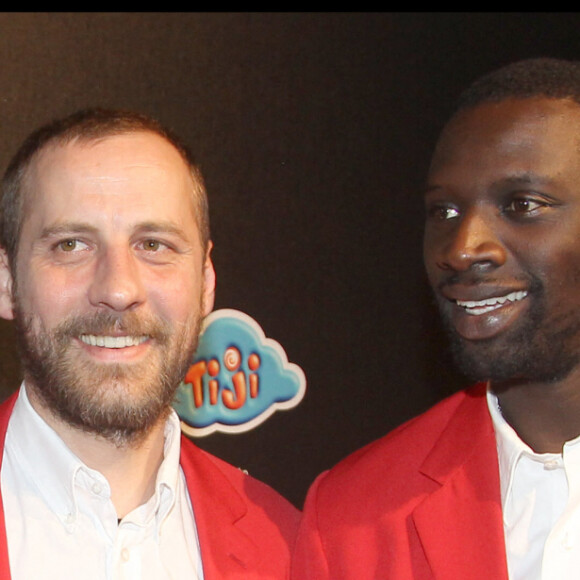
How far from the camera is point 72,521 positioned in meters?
1.46

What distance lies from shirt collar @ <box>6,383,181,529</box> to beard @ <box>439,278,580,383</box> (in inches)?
22.1

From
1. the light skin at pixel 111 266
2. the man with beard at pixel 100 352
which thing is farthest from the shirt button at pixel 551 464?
the light skin at pixel 111 266

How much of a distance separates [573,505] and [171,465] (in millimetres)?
673

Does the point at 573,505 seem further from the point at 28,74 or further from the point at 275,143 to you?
the point at 28,74

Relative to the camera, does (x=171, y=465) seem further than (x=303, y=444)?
No

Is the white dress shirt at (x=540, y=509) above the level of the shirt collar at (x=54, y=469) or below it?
below

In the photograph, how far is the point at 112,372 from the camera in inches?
58.7

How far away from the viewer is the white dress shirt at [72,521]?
1435 mm

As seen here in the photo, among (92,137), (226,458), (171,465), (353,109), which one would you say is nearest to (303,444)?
(226,458)

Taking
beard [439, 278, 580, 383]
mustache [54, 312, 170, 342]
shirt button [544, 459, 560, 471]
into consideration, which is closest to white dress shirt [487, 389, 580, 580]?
shirt button [544, 459, 560, 471]

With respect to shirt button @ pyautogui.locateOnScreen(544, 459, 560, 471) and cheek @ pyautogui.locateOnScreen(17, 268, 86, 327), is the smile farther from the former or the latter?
cheek @ pyautogui.locateOnScreen(17, 268, 86, 327)

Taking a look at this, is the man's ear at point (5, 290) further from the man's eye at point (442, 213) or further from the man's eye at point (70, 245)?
the man's eye at point (442, 213)

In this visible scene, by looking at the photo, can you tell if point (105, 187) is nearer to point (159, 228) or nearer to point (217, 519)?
point (159, 228)

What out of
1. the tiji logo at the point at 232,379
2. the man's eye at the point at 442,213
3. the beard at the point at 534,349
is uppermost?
the man's eye at the point at 442,213
